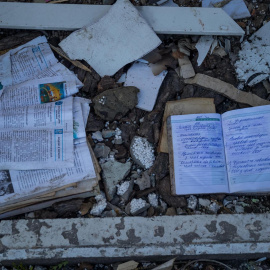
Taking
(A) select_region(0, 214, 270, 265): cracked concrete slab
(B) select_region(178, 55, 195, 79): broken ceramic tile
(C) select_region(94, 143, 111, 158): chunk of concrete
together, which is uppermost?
(B) select_region(178, 55, 195, 79): broken ceramic tile

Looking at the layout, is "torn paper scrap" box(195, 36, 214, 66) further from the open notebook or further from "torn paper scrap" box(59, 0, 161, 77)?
the open notebook

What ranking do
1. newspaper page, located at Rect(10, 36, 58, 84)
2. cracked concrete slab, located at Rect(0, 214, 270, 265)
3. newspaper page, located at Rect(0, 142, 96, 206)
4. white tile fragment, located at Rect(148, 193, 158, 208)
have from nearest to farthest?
cracked concrete slab, located at Rect(0, 214, 270, 265) → newspaper page, located at Rect(0, 142, 96, 206) → white tile fragment, located at Rect(148, 193, 158, 208) → newspaper page, located at Rect(10, 36, 58, 84)

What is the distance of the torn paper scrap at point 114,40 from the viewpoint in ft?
8.38

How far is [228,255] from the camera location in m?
2.15

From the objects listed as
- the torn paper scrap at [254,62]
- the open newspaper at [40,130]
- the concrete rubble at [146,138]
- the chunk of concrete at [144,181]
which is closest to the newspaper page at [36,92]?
the open newspaper at [40,130]

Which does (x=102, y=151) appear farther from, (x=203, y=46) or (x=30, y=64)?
(x=203, y=46)

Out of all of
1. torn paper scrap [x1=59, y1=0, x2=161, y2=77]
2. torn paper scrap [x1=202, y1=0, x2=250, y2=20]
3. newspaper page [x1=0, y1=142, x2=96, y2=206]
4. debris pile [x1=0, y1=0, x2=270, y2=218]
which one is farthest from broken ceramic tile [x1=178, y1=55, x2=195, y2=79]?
newspaper page [x1=0, y1=142, x2=96, y2=206]

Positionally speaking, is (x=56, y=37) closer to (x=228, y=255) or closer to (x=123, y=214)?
(x=123, y=214)

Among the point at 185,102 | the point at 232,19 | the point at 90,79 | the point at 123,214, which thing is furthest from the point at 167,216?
the point at 232,19

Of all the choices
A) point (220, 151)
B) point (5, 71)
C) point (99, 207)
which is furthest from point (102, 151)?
point (5, 71)

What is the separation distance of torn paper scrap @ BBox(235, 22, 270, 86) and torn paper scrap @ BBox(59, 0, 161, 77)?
723 mm

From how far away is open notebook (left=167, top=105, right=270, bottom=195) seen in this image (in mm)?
2330

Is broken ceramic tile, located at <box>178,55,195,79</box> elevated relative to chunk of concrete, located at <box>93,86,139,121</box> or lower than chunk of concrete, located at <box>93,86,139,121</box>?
elevated

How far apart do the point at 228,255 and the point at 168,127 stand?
0.99 m
